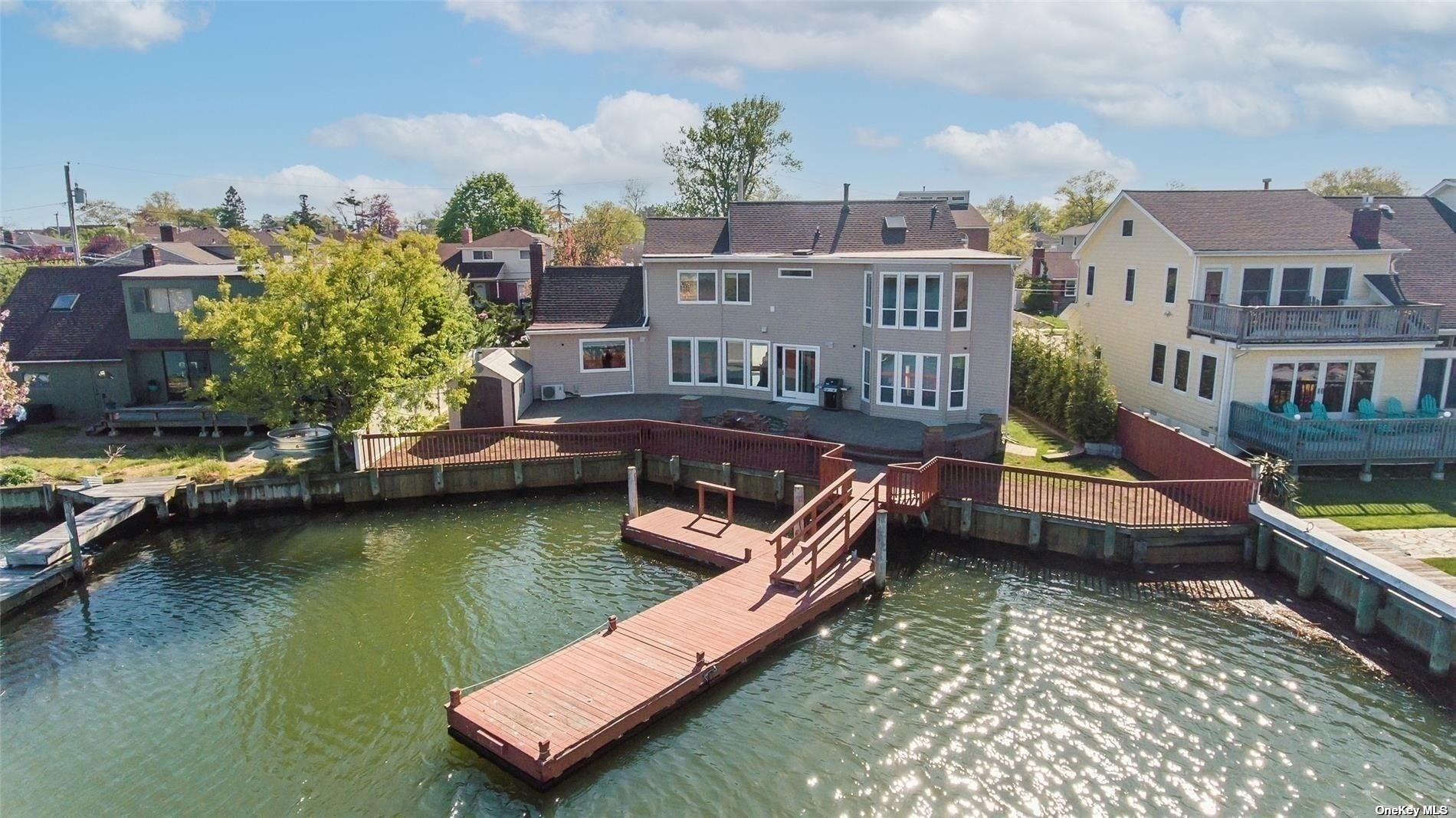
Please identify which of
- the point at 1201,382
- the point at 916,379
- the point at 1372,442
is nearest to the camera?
the point at 1372,442

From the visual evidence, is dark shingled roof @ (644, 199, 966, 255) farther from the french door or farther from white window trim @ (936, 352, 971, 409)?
white window trim @ (936, 352, 971, 409)

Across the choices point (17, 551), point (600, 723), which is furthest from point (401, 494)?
point (600, 723)

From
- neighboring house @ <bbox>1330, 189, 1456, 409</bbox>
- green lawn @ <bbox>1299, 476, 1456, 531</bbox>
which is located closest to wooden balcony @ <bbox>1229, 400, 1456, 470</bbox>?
green lawn @ <bbox>1299, 476, 1456, 531</bbox>

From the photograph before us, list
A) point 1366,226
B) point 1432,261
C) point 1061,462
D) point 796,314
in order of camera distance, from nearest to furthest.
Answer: point 1061,462 → point 1366,226 → point 1432,261 → point 796,314

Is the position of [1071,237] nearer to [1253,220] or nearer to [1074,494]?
[1253,220]

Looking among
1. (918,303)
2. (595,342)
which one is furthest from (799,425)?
(595,342)

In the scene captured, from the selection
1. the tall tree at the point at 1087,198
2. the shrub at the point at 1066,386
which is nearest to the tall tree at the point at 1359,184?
the tall tree at the point at 1087,198
